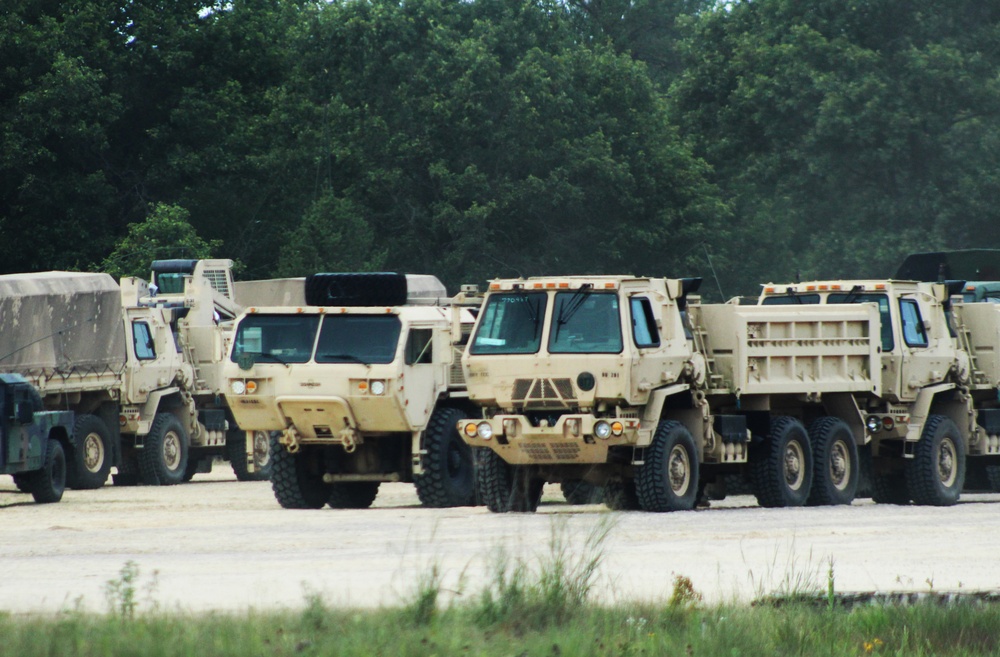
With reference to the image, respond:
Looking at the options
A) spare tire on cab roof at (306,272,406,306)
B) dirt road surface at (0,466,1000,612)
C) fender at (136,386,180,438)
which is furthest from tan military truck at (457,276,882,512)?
fender at (136,386,180,438)

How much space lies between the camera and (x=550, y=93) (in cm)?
5444

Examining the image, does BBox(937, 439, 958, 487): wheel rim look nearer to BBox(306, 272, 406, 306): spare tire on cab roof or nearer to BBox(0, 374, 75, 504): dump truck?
BBox(306, 272, 406, 306): spare tire on cab roof

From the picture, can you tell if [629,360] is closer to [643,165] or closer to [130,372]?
[130,372]

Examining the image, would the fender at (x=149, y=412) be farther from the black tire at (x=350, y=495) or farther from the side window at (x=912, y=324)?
the side window at (x=912, y=324)

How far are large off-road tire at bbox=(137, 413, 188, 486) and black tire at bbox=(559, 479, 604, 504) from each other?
855cm

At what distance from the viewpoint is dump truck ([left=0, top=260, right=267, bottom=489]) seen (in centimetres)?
2538

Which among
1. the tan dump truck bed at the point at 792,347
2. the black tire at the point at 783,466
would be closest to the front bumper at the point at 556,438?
the tan dump truck bed at the point at 792,347

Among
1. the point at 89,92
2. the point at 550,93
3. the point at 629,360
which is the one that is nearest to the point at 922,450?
the point at 629,360

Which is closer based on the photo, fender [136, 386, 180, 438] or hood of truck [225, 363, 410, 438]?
hood of truck [225, 363, 410, 438]

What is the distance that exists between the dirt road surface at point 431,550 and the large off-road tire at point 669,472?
23cm

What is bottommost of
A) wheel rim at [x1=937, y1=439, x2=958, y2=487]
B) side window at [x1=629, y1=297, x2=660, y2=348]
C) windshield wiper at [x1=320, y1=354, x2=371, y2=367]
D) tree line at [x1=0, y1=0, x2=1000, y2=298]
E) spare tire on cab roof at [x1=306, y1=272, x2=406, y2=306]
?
wheel rim at [x1=937, y1=439, x2=958, y2=487]

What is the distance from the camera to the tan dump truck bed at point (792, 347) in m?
21.2

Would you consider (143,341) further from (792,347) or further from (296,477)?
(792,347)

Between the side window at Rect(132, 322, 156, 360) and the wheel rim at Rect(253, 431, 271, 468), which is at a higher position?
the side window at Rect(132, 322, 156, 360)
